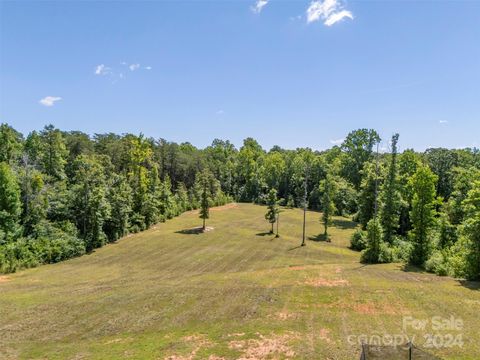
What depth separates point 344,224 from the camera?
219ft

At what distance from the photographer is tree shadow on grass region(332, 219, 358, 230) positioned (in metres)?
64.0

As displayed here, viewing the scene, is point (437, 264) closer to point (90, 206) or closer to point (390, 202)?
point (390, 202)

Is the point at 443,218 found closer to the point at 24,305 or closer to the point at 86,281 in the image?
the point at 86,281

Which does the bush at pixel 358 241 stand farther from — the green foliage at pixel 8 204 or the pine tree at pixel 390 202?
the green foliage at pixel 8 204

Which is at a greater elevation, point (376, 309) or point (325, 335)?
point (376, 309)

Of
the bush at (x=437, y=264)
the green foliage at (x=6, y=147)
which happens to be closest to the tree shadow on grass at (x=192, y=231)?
the green foliage at (x=6, y=147)

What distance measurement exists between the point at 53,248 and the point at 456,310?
131 ft

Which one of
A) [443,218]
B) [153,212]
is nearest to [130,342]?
[443,218]

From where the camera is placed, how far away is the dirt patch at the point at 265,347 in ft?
45.8

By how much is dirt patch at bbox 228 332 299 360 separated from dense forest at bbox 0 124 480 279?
18.0 metres

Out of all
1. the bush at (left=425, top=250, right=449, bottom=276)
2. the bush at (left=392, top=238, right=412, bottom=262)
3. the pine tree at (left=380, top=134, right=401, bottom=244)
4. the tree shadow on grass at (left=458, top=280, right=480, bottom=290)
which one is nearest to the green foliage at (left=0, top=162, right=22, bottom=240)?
the bush at (left=392, top=238, right=412, bottom=262)

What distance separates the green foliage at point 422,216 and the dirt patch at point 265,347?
22.5 m

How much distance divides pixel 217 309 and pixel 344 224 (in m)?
51.9

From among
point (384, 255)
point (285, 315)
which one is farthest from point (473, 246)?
point (285, 315)
